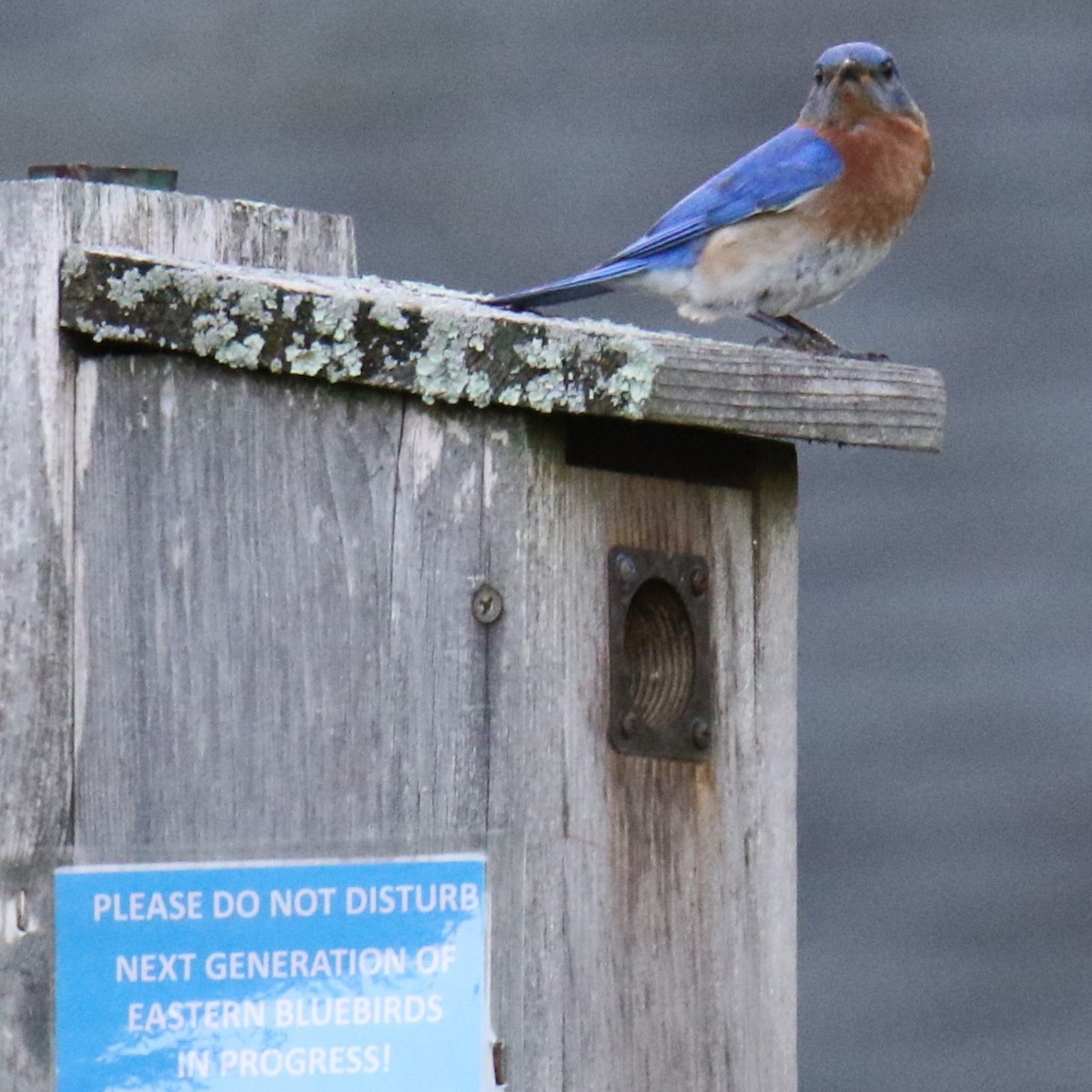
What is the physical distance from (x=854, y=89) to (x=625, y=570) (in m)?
1.49

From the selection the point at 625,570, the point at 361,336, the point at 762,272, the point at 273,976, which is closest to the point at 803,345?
the point at 762,272

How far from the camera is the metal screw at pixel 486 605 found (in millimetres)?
2014

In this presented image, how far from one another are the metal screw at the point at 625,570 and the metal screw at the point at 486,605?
0.17m

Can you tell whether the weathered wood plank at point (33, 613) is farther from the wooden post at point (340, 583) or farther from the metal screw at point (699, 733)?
the metal screw at point (699, 733)

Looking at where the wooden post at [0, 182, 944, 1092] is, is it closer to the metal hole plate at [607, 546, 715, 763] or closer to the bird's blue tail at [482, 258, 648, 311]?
the metal hole plate at [607, 546, 715, 763]

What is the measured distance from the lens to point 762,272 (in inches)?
126

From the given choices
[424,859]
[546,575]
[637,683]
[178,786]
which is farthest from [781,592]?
[178,786]

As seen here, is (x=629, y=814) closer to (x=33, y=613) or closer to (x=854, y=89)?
(x=33, y=613)

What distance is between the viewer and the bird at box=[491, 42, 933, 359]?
10.4ft

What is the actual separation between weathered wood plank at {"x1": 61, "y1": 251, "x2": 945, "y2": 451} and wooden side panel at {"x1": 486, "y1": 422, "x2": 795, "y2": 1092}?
0.08m

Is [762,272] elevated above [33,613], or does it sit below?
above

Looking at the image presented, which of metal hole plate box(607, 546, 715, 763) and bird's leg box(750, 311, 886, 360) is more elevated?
bird's leg box(750, 311, 886, 360)

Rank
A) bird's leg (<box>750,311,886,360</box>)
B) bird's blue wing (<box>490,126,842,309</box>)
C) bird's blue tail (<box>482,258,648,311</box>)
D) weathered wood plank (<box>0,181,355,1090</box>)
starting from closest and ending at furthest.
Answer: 1. weathered wood plank (<box>0,181,355,1090</box>)
2. bird's blue tail (<box>482,258,648,311</box>)
3. bird's leg (<box>750,311,886,360</box>)
4. bird's blue wing (<box>490,126,842,309</box>)

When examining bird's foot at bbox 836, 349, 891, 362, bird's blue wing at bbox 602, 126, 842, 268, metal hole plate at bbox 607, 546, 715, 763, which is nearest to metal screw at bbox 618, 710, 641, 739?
metal hole plate at bbox 607, 546, 715, 763
